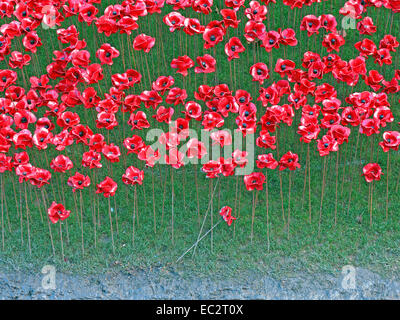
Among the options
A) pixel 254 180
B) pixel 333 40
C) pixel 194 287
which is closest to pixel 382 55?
pixel 333 40

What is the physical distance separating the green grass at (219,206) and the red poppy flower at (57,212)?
0.53ft

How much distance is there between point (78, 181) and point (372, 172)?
1.59 metres

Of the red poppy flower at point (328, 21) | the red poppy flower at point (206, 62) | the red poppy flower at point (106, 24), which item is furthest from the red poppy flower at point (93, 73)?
the red poppy flower at point (328, 21)

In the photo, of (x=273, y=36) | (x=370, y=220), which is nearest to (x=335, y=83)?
(x=273, y=36)

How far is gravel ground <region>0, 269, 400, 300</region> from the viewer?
2852 millimetres

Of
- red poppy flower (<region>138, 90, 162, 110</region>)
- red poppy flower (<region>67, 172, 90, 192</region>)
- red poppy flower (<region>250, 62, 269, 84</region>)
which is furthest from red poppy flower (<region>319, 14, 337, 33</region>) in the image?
red poppy flower (<region>67, 172, 90, 192</region>)

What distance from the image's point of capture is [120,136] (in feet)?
10.9

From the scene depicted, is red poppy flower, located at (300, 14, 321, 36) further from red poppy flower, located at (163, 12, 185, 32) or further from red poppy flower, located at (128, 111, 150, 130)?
red poppy flower, located at (128, 111, 150, 130)

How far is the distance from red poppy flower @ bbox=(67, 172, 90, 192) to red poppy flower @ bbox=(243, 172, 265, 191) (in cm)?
86

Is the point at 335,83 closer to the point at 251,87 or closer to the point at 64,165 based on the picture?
the point at 251,87

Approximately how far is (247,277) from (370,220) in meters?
0.77

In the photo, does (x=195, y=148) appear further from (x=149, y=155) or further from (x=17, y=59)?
(x=17, y=59)

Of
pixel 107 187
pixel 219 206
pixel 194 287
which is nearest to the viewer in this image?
pixel 194 287

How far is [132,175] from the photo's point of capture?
3.00m
